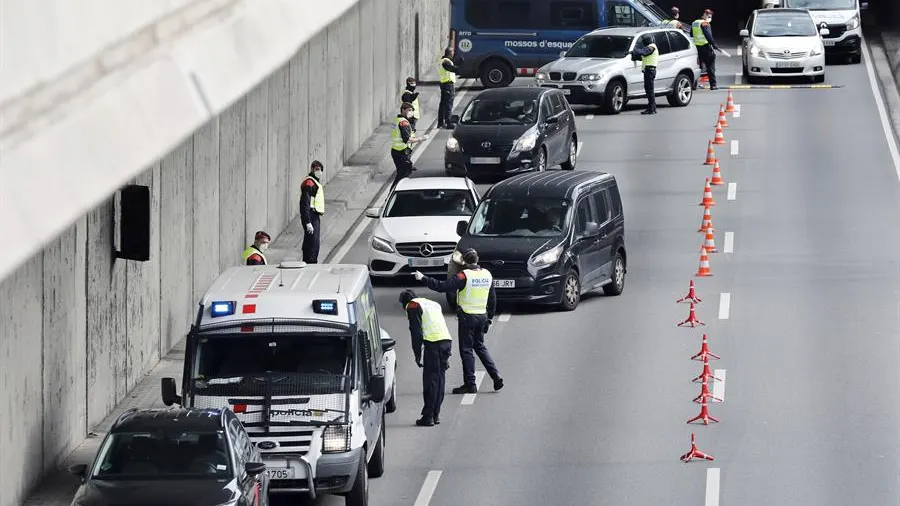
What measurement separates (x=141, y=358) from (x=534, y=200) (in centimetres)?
678

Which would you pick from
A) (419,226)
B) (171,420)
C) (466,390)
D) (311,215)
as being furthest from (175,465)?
(311,215)

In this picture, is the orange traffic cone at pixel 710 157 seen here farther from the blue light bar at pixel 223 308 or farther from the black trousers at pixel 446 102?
the blue light bar at pixel 223 308

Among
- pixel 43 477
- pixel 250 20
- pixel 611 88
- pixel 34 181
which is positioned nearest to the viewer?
pixel 34 181

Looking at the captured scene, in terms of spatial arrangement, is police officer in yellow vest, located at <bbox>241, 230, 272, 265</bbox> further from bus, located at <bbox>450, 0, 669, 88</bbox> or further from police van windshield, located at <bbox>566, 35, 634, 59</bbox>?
bus, located at <bbox>450, 0, 669, 88</bbox>

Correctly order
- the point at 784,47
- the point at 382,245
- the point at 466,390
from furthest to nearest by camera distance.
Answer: the point at 784,47 < the point at 382,245 < the point at 466,390

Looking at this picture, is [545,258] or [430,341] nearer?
[430,341]

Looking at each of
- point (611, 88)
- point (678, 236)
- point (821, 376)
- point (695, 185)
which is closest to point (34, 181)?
point (821, 376)

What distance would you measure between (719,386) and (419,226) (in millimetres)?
7363

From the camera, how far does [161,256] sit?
2361 centimetres

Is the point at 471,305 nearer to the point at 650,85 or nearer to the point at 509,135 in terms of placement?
the point at 509,135

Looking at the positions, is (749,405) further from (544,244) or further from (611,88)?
(611,88)

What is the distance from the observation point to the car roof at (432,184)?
96.6 feet

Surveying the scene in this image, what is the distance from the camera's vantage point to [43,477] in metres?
18.4

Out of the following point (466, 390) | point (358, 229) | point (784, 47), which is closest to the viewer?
point (466, 390)
